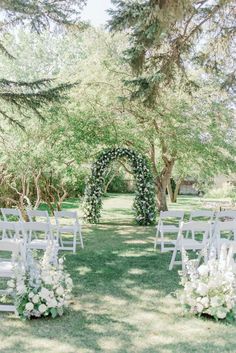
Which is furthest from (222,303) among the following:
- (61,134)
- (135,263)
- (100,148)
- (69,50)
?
(69,50)

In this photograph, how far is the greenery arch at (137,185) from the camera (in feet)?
41.5

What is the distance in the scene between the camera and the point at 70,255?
26.5ft

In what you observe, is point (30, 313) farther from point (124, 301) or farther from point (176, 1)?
point (176, 1)

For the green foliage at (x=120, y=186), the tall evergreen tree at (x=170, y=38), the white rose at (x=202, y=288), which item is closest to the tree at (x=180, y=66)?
the tall evergreen tree at (x=170, y=38)

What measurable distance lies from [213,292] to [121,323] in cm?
102

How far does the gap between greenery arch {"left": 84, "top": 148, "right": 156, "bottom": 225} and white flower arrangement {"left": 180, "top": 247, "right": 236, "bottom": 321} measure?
26.4 ft

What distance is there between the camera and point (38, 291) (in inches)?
172

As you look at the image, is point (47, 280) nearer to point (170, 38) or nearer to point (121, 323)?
point (121, 323)

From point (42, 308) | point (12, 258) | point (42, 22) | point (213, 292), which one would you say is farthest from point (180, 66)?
point (42, 308)

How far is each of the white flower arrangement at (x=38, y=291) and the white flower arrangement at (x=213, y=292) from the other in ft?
4.40

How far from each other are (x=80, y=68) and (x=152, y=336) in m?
10.9

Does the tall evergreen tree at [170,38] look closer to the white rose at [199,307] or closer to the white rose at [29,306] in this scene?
the white rose at [199,307]

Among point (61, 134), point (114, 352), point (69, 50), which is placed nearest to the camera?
point (114, 352)

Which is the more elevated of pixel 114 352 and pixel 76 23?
pixel 76 23
